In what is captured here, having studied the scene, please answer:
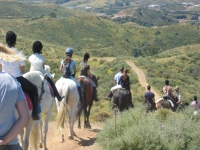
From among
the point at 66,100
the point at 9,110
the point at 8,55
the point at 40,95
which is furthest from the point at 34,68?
the point at 9,110

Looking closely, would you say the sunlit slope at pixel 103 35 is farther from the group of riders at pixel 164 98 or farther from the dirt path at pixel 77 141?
the dirt path at pixel 77 141

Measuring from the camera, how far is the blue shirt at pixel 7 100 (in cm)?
327

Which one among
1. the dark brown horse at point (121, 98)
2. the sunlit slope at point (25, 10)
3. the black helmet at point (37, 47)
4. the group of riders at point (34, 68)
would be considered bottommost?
the dark brown horse at point (121, 98)

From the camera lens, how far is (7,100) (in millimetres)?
3279

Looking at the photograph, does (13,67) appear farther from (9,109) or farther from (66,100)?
(66,100)

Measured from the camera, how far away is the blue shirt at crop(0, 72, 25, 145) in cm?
327

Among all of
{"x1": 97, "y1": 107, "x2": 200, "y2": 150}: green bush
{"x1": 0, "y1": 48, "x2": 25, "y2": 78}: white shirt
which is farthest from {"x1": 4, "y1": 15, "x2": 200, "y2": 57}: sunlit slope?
{"x1": 0, "y1": 48, "x2": 25, "y2": 78}: white shirt

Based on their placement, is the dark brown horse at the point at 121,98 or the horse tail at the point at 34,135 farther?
the dark brown horse at the point at 121,98

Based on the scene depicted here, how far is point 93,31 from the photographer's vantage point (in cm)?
11556

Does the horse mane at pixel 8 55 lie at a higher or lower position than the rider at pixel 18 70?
higher

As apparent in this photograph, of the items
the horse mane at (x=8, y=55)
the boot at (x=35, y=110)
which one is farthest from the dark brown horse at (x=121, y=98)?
the horse mane at (x=8, y=55)

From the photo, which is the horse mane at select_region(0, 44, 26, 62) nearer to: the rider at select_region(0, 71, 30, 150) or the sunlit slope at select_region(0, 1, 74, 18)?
the rider at select_region(0, 71, 30, 150)

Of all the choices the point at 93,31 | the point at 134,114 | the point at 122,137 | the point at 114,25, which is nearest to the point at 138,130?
the point at 122,137

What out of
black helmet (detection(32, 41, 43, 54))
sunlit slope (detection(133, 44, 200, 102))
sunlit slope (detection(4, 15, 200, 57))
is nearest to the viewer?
black helmet (detection(32, 41, 43, 54))
